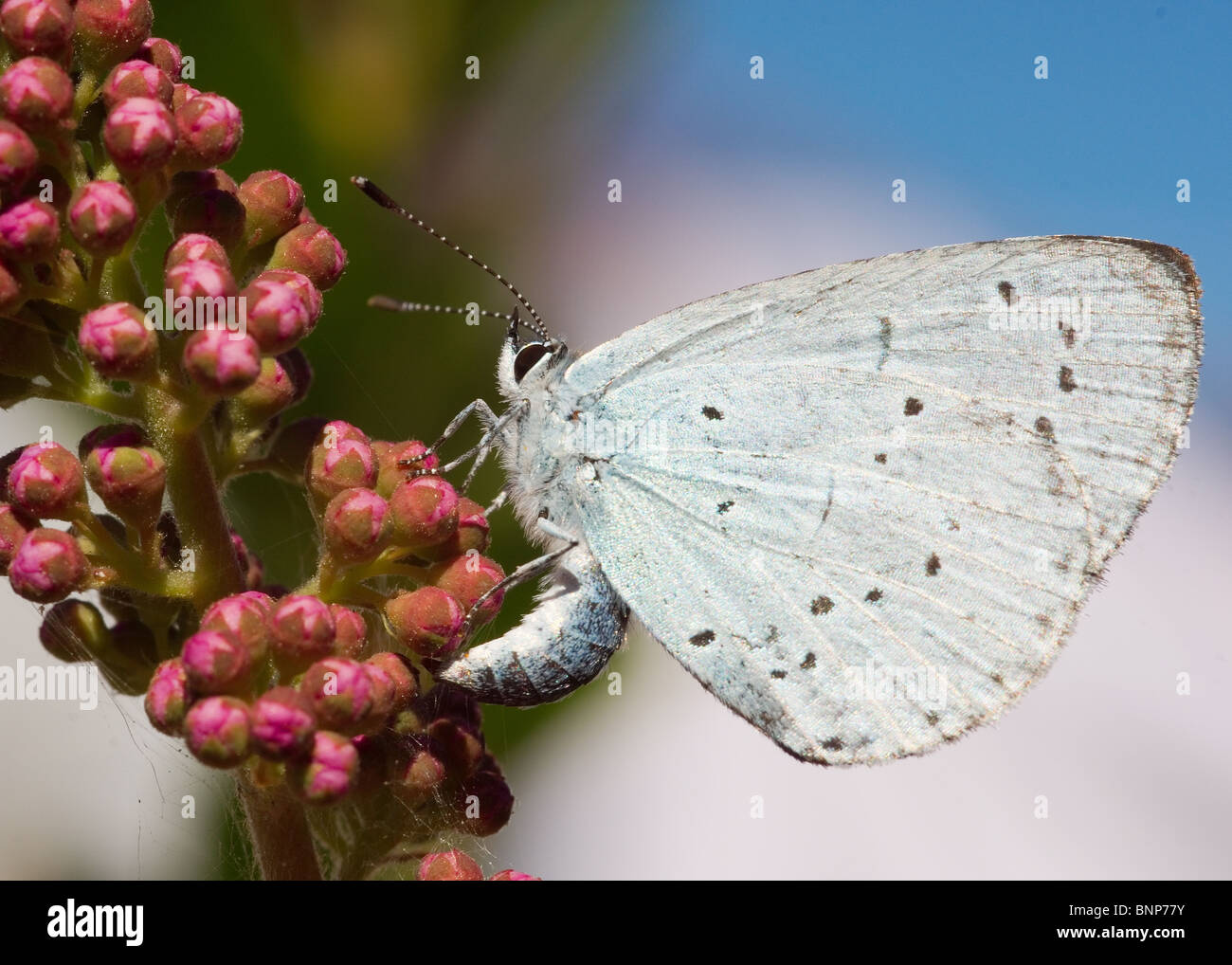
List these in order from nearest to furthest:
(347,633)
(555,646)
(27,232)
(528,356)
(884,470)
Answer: (27,232) → (347,633) → (555,646) → (884,470) → (528,356)

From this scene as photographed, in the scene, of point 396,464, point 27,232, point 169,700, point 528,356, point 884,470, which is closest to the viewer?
point 27,232

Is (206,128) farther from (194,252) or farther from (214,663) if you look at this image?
(214,663)

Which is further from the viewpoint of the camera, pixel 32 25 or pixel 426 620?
pixel 426 620

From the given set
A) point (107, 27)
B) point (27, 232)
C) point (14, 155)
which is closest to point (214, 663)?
point (27, 232)

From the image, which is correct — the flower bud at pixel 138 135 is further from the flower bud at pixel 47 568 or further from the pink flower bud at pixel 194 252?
the flower bud at pixel 47 568

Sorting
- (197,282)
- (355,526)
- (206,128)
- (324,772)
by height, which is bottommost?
(324,772)

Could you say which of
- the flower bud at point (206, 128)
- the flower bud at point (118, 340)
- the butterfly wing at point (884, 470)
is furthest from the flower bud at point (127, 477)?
the butterfly wing at point (884, 470)

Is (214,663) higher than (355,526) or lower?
lower

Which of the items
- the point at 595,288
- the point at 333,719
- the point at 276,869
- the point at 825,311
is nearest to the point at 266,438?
the point at 333,719
